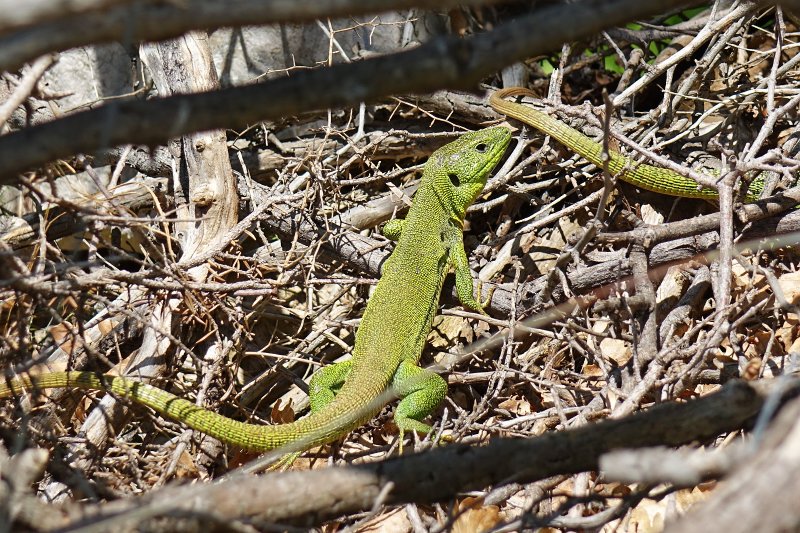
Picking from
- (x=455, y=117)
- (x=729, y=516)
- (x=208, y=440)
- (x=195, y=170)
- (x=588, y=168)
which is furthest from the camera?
(x=455, y=117)

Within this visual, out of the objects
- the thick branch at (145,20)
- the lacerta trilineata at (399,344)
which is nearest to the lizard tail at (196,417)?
the lacerta trilineata at (399,344)

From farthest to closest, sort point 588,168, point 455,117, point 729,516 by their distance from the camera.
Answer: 1. point 455,117
2. point 588,168
3. point 729,516

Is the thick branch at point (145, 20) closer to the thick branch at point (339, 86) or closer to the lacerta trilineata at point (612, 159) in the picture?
the thick branch at point (339, 86)

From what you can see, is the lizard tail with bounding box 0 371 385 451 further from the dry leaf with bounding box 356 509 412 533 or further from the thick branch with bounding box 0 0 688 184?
the thick branch with bounding box 0 0 688 184

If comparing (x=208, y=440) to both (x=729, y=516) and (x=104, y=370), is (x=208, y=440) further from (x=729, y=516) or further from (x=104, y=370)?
(x=729, y=516)

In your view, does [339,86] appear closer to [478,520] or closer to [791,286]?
[478,520]

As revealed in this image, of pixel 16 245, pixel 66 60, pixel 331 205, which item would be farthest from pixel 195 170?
pixel 66 60
